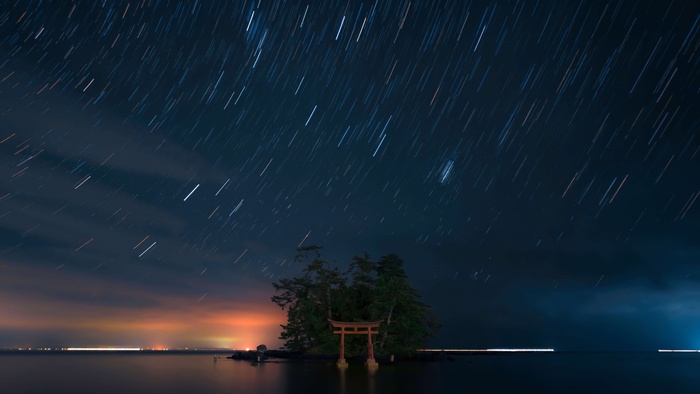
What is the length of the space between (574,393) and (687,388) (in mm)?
11219

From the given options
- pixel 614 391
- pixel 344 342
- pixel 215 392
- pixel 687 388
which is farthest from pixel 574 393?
pixel 344 342

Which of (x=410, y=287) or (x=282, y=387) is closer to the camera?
(x=282, y=387)

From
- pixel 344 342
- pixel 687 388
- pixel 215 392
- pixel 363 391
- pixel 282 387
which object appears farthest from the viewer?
pixel 344 342

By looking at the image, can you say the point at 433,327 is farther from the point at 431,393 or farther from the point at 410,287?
the point at 431,393

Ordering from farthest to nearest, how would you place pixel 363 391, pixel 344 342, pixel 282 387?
pixel 344 342 → pixel 282 387 → pixel 363 391

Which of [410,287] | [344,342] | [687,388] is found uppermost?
[410,287]

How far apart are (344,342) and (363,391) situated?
22409mm

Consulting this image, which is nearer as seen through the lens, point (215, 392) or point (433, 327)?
point (215, 392)

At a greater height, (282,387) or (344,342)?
(344,342)

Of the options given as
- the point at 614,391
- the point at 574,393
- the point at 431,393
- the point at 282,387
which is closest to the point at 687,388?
the point at 614,391

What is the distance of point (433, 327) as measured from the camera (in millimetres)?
50531

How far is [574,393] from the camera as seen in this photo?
27.9m

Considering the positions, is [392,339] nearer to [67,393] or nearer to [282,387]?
[282,387]

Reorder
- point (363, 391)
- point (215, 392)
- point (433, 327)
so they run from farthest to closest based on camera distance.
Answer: point (433, 327) → point (215, 392) → point (363, 391)
